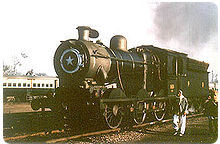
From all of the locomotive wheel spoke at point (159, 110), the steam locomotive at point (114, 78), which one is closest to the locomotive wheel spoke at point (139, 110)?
the steam locomotive at point (114, 78)

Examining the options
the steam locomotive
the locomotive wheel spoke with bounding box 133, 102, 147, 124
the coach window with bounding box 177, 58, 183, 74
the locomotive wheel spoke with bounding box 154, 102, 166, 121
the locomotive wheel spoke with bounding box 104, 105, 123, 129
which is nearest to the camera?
the steam locomotive

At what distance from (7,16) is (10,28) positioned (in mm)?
437

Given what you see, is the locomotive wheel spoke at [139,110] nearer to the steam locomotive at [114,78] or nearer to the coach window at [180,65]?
the steam locomotive at [114,78]

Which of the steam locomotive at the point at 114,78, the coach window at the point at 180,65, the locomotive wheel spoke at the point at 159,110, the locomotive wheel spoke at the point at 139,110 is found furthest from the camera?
the coach window at the point at 180,65

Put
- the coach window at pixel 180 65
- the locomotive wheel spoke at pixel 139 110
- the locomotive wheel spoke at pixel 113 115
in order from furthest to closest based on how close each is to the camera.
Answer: the coach window at pixel 180 65 → the locomotive wheel spoke at pixel 139 110 → the locomotive wheel spoke at pixel 113 115

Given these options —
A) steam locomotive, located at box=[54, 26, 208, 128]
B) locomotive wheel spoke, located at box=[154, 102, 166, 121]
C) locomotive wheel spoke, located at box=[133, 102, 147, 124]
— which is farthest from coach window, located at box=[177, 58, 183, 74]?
locomotive wheel spoke, located at box=[133, 102, 147, 124]

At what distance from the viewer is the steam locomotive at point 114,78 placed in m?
8.94

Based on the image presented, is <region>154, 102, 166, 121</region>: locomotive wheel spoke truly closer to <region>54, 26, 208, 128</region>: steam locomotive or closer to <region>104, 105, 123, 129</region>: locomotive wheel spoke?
<region>54, 26, 208, 128</region>: steam locomotive

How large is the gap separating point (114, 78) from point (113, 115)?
1.69 meters

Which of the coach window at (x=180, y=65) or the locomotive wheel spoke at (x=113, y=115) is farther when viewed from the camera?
the coach window at (x=180, y=65)

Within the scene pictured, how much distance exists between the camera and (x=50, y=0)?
866 cm

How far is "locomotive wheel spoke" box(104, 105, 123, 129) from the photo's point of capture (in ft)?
30.1

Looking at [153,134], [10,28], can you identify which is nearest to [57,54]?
[10,28]

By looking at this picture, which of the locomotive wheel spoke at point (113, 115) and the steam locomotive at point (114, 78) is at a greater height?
the steam locomotive at point (114, 78)
